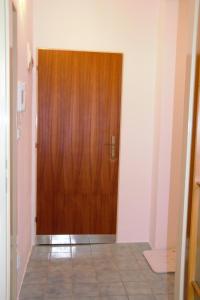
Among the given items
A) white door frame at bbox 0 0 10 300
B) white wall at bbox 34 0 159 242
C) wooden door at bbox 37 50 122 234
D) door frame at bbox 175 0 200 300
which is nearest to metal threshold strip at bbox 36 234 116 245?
wooden door at bbox 37 50 122 234

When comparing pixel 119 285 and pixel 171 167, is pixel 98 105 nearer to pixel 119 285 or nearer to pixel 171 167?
→ pixel 171 167

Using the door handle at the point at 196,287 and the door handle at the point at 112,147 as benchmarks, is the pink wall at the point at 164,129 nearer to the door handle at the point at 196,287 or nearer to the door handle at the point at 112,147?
the door handle at the point at 112,147

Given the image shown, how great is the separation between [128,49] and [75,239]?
2070 mm

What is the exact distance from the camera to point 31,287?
275cm

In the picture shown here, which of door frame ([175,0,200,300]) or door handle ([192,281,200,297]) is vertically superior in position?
door frame ([175,0,200,300])

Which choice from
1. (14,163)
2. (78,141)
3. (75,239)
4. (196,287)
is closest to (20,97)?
(14,163)

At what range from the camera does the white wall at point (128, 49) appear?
3506mm

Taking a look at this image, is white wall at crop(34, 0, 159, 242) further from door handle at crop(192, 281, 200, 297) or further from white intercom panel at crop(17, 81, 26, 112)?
door handle at crop(192, 281, 200, 297)

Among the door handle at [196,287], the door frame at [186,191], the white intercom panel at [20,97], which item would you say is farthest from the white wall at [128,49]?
the door handle at [196,287]

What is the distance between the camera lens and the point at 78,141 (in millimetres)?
3646

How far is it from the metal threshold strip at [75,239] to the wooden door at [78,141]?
0.15 ft

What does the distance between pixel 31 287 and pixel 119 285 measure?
0.70m

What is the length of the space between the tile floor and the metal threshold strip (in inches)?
3.3

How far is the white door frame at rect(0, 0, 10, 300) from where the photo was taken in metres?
1.55
